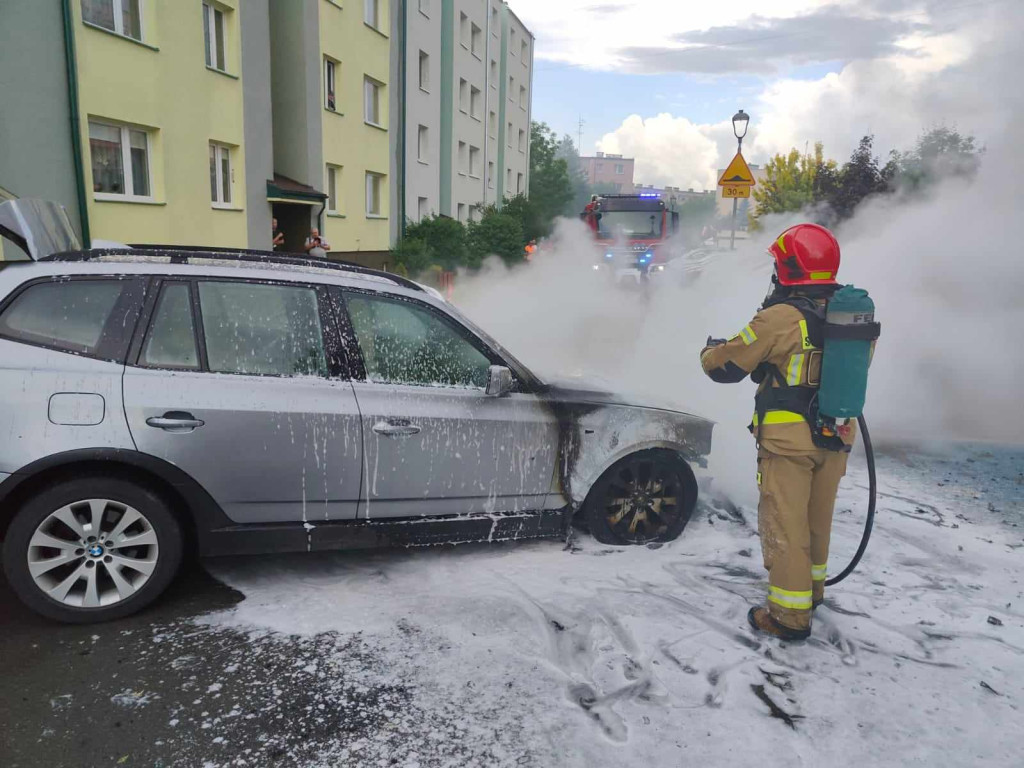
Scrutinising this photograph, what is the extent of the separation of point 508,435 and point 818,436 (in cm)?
160

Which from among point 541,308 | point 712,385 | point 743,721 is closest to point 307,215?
point 541,308

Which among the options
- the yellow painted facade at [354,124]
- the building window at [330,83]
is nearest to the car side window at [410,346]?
the yellow painted facade at [354,124]

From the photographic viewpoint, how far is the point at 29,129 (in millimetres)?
10578

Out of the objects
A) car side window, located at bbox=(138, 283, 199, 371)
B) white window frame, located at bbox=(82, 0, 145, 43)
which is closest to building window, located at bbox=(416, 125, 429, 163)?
white window frame, located at bbox=(82, 0, 145, 43)

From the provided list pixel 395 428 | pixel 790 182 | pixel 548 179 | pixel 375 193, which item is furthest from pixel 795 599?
pixel 548 179

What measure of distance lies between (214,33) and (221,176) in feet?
9.14

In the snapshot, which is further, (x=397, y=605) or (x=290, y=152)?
(x=290, y=152)

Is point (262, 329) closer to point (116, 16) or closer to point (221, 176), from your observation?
point (116, 16)

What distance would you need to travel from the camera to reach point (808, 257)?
3.70 meters

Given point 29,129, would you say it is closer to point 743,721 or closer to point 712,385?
point 712,385

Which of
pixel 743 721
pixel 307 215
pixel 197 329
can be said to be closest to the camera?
pixel 743 721

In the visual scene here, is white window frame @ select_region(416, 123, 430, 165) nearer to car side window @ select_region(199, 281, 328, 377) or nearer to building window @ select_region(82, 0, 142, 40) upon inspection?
building window @ select_region(82, 0, 142, 40)

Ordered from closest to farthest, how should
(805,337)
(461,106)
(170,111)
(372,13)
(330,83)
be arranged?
(805,337) < (170,111) < (330,83) < (372,13) < (461,106)

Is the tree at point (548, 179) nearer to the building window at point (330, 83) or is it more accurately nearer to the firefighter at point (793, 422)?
the building window at point (330, 83)
